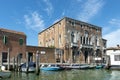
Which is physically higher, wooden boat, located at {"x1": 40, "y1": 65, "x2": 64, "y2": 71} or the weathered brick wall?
the weathered brick wall

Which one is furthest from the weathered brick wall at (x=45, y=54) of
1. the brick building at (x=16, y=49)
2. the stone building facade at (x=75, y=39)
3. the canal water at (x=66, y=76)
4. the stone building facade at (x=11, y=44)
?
the canal water at (x=66, y=76)

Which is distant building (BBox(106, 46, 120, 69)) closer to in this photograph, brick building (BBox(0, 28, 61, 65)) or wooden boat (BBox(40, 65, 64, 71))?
wooden boat (BBox(40, 65, 64, 71))

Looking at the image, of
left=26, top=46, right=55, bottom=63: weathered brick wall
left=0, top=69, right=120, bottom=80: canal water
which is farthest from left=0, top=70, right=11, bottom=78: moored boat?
left=26, top=46, right=55, bottom=63: weathered brick wall

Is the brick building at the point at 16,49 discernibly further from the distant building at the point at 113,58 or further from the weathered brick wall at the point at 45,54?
the distant building at the point at 113,58

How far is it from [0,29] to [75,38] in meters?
16.9

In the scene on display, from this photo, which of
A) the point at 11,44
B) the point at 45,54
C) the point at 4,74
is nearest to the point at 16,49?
the point at 11,44

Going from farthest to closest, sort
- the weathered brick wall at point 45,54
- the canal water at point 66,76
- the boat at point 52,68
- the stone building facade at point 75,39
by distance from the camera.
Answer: the stone building facade at point 75,39
the weathered brick wall at point 45,54
the boat at point 52,68
the canal water at point 66,76

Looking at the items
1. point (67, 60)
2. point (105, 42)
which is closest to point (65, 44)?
point (67, 60)

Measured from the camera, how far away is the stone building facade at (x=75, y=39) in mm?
41812

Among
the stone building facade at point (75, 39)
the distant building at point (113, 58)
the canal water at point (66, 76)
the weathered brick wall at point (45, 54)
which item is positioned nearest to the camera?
the canal water at point (66, 76)

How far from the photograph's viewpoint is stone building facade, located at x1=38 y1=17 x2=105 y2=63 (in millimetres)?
41812

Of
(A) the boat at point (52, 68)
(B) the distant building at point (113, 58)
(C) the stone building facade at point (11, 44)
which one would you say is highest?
(C) the stone building facade at point (11, 44)

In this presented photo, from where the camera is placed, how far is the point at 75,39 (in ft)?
144

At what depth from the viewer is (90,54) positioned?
46844 millimetres
